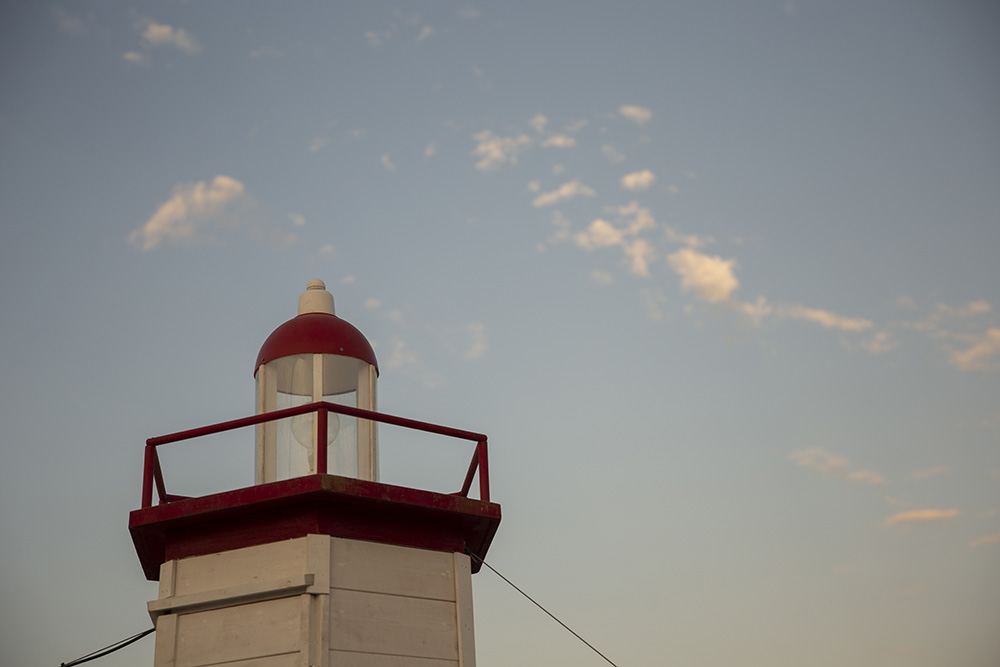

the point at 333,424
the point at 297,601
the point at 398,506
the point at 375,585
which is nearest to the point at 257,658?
the point at 297,601

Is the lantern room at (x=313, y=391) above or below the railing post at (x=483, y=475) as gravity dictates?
above

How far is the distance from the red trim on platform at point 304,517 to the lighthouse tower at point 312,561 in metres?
0.01

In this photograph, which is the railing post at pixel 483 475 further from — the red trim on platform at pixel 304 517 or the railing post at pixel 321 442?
the railing post at pixel 321 442

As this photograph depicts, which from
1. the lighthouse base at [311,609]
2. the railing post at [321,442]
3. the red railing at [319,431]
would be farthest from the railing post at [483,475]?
the railing post at [321,442]

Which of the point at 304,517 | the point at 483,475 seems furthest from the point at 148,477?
the point at 483,475

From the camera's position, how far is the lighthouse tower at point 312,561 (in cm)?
920

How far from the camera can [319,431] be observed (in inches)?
371

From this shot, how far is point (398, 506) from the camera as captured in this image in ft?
32.1

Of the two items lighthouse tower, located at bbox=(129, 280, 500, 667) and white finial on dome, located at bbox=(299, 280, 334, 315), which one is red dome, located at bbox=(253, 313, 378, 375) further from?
lighthouse tower, located at bbox=(129, 280, 500, 667)

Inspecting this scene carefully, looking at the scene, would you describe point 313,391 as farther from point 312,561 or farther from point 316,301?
point 312,561

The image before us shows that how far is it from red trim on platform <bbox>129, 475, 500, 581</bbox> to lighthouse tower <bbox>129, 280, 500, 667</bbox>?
11 millimetres

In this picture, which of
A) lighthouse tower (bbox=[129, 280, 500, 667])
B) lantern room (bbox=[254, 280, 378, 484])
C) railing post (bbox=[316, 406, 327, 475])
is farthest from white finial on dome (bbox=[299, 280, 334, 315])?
railing post (bbox=[316, 406, 327, 475])

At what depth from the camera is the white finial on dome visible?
1171 cm

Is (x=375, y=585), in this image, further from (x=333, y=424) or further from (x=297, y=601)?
(x=333, y=424)
